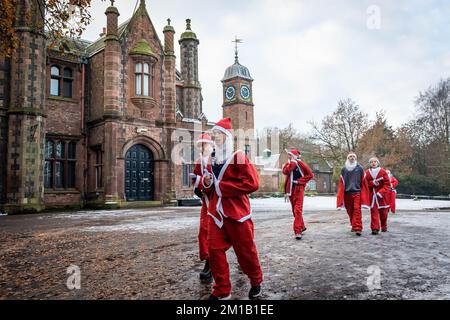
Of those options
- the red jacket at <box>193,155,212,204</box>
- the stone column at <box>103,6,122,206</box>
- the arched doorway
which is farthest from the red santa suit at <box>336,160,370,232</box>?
the arched doorway

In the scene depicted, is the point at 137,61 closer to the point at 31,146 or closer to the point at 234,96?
the point at 31,146

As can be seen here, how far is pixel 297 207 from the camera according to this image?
782cm

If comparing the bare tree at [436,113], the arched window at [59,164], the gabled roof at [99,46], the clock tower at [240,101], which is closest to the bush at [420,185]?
the bare tree at [436,113]

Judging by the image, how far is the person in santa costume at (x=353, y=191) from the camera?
27.7 ft

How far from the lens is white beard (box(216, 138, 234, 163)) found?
4.17 meters

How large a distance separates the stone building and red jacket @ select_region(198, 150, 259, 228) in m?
16.1

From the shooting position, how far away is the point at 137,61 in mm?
21359

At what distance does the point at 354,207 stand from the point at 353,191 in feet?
1.29

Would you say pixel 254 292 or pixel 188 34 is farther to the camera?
pixel 188 34

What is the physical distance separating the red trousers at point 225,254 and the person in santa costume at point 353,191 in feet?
17.2

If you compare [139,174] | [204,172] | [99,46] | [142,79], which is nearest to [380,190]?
[204,172]

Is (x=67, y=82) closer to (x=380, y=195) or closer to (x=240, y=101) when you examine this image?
(x=380, y=195)

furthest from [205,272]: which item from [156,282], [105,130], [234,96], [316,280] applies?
[234,96]

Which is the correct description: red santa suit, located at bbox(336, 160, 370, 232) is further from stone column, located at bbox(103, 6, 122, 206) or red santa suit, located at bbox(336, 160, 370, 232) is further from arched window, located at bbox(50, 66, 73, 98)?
arched window, located at bbox(50, 66, 73, 98)
